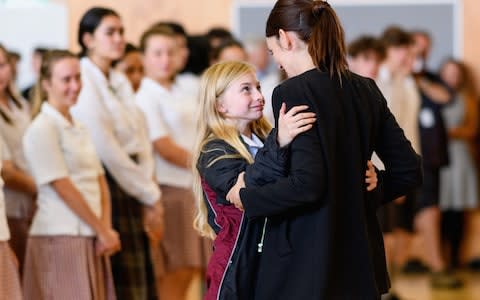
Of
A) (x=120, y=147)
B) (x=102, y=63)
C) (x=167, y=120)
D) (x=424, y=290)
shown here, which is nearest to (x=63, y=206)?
(x=120, y=147)

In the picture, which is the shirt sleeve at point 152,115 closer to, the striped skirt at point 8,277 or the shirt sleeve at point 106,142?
the shirt sleeve at point 106,142

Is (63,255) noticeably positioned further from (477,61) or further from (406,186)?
(477,61)

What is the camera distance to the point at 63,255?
426 centimetres

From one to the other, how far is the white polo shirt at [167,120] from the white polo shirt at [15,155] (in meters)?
0.71

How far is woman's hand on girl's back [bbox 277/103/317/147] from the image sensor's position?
286 centimetres

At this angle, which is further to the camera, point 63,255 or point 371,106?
point 63,255

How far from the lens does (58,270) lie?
426 centimetres

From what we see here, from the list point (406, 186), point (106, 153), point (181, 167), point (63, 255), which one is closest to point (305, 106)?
point (406, 186)

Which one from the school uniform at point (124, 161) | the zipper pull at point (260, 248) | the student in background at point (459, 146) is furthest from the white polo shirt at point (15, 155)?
the student in background at point (459, 146)

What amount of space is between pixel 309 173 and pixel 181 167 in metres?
2.65

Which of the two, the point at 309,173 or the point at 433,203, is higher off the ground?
the point at 309,173

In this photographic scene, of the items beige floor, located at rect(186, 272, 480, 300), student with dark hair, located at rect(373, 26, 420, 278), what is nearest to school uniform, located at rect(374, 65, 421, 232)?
student with dark hair, located at rect(373, 26, 420, 278)

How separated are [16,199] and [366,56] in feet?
7.97

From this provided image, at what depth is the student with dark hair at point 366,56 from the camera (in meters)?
6.19
